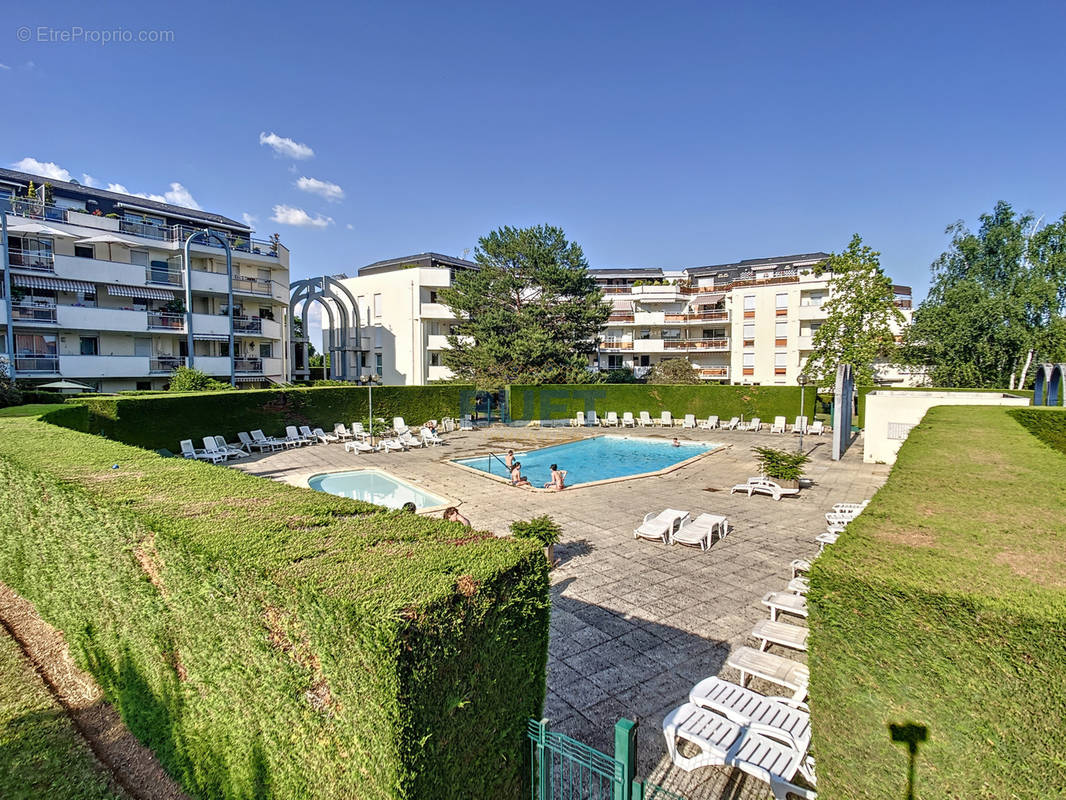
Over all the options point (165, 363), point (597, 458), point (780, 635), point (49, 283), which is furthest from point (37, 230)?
point (780, 635)

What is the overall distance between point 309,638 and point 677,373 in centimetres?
3991

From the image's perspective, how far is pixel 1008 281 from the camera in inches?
1414

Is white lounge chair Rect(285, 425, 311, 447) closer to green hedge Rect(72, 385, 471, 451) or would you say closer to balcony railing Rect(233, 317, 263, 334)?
green hedge Rect(72, 385, 471, 451)

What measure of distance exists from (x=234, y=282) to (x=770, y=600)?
116 feet

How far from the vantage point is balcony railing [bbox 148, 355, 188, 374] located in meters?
29.2

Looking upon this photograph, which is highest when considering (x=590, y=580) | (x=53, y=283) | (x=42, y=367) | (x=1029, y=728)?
(x=53, y=283)

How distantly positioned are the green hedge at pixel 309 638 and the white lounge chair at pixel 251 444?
1738cm

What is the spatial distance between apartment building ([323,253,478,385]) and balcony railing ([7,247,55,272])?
67.1 ft

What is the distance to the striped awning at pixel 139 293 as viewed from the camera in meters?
29.1

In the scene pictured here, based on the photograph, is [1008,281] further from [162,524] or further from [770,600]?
[162,524]

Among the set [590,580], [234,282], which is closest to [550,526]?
[590,580]

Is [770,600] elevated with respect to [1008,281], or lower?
lower

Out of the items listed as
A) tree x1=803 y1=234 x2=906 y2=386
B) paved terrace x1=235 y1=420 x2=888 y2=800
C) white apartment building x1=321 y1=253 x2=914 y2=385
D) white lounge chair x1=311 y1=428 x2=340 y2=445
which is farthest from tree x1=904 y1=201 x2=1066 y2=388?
white lounge chair x1=311 y1=428 x2=340 y2=445

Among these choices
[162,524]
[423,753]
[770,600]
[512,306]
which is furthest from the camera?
[512,306]
